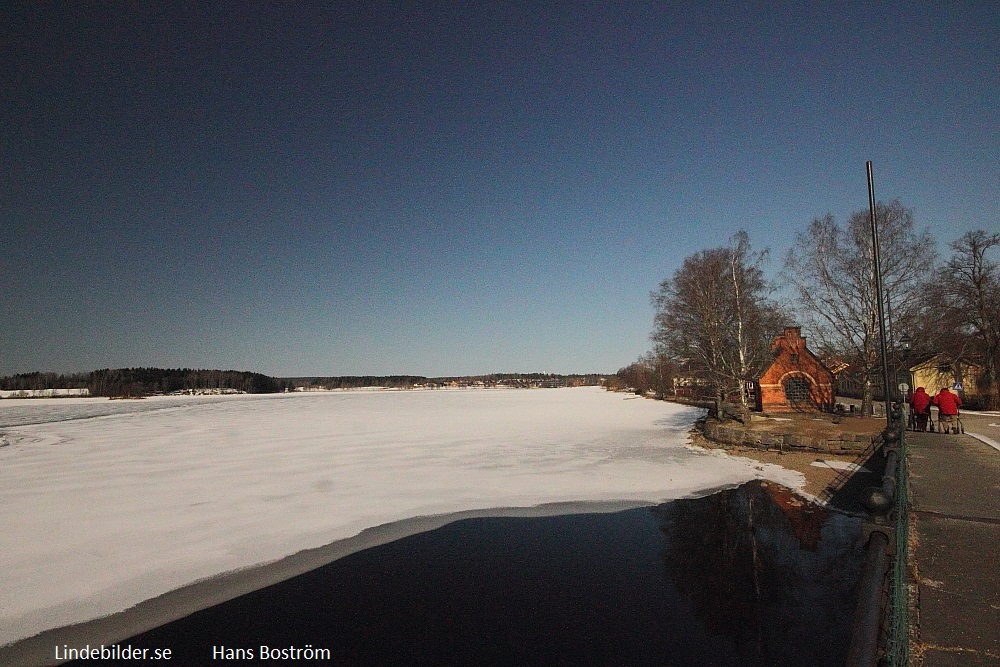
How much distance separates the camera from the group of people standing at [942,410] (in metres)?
15.8

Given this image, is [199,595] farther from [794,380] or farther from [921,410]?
[794,380]

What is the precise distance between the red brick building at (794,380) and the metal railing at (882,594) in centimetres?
2452

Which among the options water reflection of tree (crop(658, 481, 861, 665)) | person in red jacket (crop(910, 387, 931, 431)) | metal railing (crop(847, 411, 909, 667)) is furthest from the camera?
person in red jacket (crop(910, 387, 931, 431))

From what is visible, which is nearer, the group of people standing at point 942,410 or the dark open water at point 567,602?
the dark open water at point 567,602

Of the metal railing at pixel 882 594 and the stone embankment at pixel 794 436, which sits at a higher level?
the metal railing at pixel 882 594

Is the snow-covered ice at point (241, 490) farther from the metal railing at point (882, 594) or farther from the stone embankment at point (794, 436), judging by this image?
the metal railing at point (882, 594)

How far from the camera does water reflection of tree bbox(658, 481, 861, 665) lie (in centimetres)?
574

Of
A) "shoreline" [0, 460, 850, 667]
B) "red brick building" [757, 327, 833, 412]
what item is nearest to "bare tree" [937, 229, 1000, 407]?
"red brick building" [757, 327, 833, 412]

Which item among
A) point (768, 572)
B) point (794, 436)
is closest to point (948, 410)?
point (794, 436)

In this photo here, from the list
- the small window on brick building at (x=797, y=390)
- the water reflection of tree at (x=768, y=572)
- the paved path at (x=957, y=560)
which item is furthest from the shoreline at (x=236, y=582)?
the small window on brick building at (x=797, y=390)

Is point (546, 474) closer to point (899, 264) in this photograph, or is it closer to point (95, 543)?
point (95, 543)

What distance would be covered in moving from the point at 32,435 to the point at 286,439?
16.7 metres

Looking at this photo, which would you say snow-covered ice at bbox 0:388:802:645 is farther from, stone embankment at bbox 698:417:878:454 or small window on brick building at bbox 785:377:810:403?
small window on brick building at bbox 785:377:810:403

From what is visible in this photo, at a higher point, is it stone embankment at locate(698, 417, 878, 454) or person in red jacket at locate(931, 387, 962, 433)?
person in red jacket at locate(931, 387, 962, 433)
